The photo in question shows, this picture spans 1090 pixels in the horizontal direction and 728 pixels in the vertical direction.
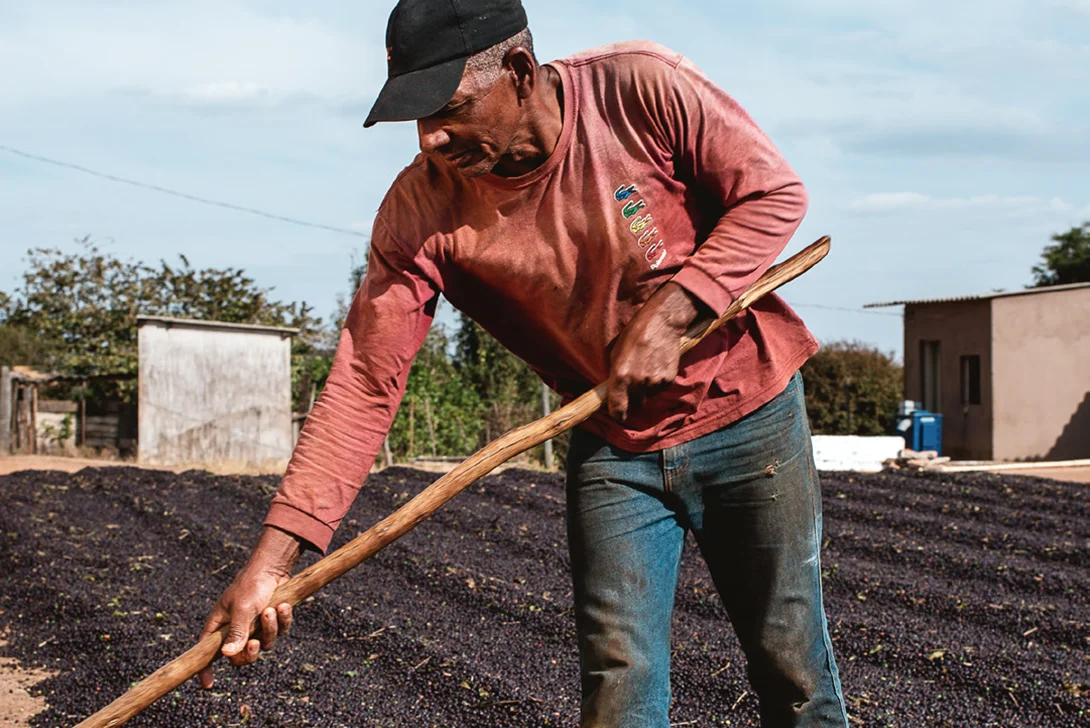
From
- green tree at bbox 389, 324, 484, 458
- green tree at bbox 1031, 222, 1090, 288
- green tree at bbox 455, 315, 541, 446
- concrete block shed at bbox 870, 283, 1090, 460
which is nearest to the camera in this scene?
green tree at bbox 389, 324, 484, 458

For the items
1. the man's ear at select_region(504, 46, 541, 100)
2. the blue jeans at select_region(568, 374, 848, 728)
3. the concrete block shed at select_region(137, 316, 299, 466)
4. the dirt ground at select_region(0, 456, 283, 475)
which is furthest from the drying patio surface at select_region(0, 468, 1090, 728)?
the concrete block shed at select_region(137, 316, 299, 466)

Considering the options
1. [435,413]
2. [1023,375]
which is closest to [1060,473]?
[1023,375]

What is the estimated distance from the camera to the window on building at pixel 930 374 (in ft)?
51.8

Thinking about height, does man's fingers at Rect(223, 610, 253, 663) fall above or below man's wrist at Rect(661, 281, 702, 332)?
below

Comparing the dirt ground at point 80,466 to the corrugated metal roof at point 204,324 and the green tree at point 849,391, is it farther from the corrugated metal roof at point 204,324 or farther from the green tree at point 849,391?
the green tree at point 849,391

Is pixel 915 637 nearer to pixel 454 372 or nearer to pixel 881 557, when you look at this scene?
pixel 881 557

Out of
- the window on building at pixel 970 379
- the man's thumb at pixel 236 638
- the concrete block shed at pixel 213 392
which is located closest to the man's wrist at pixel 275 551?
the man's thumb at pixel 236 638

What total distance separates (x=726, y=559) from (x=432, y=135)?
Result: 3.06ft

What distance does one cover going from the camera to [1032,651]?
14.1 ft

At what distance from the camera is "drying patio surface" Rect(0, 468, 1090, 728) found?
357cm

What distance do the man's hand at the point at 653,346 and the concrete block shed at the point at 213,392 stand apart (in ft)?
39.4

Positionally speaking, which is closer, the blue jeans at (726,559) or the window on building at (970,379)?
the blue jeans at (726,559)

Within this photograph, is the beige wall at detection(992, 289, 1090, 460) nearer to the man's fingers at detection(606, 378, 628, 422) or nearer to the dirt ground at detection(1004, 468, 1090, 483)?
the dirt ground at detection(1004, 468, 1090, 483)

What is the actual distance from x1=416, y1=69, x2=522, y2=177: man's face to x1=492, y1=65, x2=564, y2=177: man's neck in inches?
0.9
